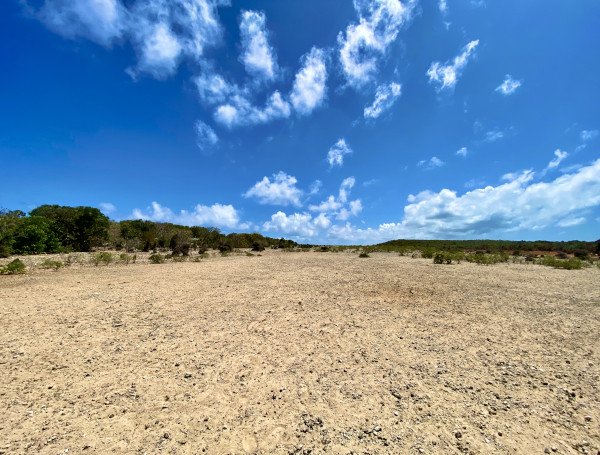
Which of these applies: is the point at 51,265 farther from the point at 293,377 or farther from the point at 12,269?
the point at 293,377

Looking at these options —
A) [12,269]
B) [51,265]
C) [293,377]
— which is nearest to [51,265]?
[51,265]

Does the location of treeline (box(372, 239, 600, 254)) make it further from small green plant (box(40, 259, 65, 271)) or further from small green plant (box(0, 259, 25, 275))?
small green plant (box(0, 259, 25, 275))

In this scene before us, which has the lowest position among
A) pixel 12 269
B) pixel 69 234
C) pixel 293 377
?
pixel 293 377

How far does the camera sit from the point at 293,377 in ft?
15.7

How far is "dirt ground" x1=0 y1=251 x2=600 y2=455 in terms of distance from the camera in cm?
341

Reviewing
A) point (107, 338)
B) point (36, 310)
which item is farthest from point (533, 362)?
point (36, 310)

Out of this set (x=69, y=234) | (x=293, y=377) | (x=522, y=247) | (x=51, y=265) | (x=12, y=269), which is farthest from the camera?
(x=522, y=247)

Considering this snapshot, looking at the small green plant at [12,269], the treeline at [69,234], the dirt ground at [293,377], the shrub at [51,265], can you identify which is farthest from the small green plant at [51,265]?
the treeline at [69,234]

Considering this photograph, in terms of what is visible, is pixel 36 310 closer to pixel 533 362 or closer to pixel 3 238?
pixel 533 362

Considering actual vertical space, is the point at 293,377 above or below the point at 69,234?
below

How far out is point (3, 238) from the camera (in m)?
19.7

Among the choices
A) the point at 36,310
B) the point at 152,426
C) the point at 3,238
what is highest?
the point at 3,238

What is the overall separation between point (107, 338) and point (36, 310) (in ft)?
11.1

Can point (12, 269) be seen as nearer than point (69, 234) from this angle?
Yes
